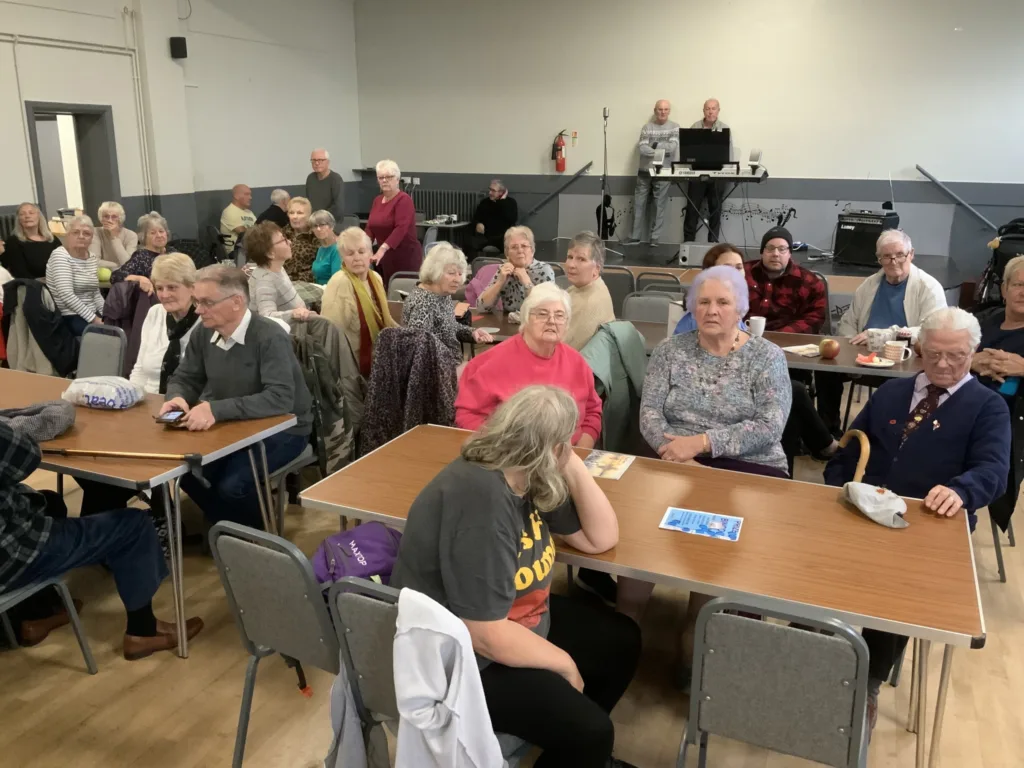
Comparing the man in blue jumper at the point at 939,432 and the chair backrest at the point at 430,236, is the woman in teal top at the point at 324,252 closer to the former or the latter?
the chair backrest at the point at 430,236

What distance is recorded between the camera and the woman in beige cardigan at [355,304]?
404cm

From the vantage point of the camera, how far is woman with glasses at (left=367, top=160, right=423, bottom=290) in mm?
6430

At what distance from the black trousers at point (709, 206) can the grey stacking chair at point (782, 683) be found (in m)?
8.74

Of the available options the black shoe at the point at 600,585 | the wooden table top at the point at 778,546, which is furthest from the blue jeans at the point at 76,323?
the black shoe at the point at 600,585

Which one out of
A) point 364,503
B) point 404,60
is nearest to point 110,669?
point 364,503

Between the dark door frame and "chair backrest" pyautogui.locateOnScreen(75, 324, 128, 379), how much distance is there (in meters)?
4.83

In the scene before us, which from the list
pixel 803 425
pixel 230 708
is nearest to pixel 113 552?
pixel 230 708

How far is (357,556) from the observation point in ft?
6.55

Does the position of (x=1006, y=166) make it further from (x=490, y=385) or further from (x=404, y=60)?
(x=490, y=385)

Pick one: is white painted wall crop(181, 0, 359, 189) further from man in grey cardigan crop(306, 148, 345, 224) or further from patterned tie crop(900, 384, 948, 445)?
patterned tie crop(900, 384, 948, 445)

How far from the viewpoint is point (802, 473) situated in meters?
4.37

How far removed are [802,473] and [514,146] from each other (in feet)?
25.6

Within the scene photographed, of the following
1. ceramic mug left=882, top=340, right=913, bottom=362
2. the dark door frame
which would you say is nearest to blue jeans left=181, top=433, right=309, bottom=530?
ceramic mug left=882, top=340, right=913, bottom=362

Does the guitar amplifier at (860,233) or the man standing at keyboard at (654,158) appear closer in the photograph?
the guitar amplifier at (860,233)
